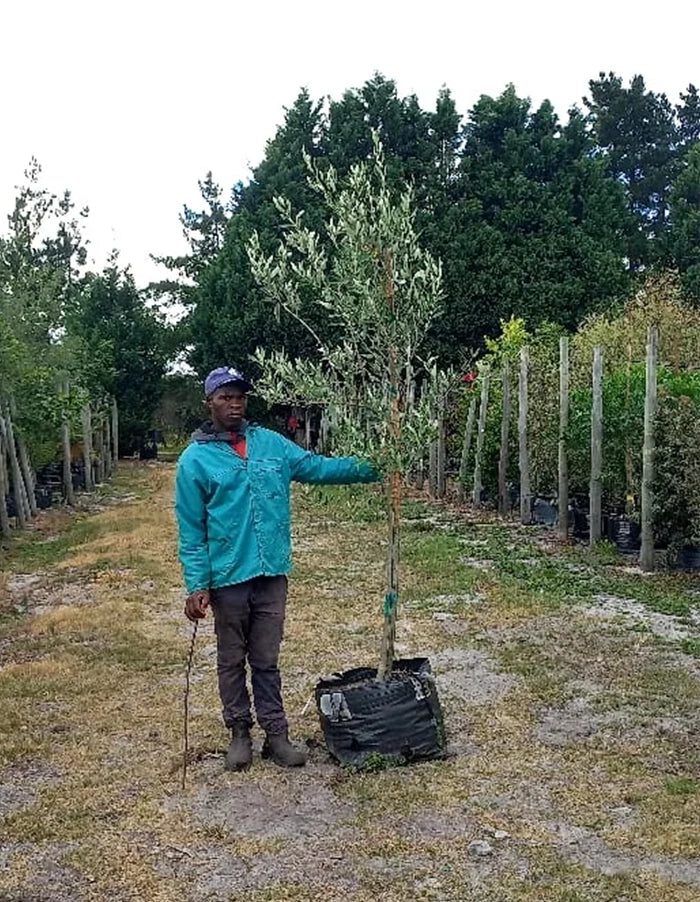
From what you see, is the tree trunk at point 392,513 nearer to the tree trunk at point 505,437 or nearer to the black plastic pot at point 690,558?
the black plastic pot at point 690,558

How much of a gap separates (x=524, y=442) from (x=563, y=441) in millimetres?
1461

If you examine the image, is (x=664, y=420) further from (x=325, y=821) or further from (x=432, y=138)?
(x=432, y=138)

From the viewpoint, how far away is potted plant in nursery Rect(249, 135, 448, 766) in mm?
4551

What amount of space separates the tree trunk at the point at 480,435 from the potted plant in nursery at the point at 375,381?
8.67m

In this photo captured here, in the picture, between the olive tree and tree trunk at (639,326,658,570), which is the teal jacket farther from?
tree trunk at (639,326,658,570)

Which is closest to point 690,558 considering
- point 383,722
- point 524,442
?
point 524,442

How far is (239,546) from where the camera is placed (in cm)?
447

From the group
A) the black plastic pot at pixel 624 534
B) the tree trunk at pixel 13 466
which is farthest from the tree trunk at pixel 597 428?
the tree trunk at pixel 13 466

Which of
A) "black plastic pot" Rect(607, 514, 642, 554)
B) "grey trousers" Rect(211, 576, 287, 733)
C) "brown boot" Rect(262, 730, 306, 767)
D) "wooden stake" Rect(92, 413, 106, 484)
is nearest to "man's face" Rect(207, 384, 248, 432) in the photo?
"grey trousers" Rect(211, 576, 287, 733)

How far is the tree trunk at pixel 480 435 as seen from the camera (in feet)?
44.8

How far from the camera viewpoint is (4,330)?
40.0 feet

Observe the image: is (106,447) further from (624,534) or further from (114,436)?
(624,534)

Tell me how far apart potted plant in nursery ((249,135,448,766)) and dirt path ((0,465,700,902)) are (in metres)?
0.21

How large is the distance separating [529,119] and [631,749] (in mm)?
26358
